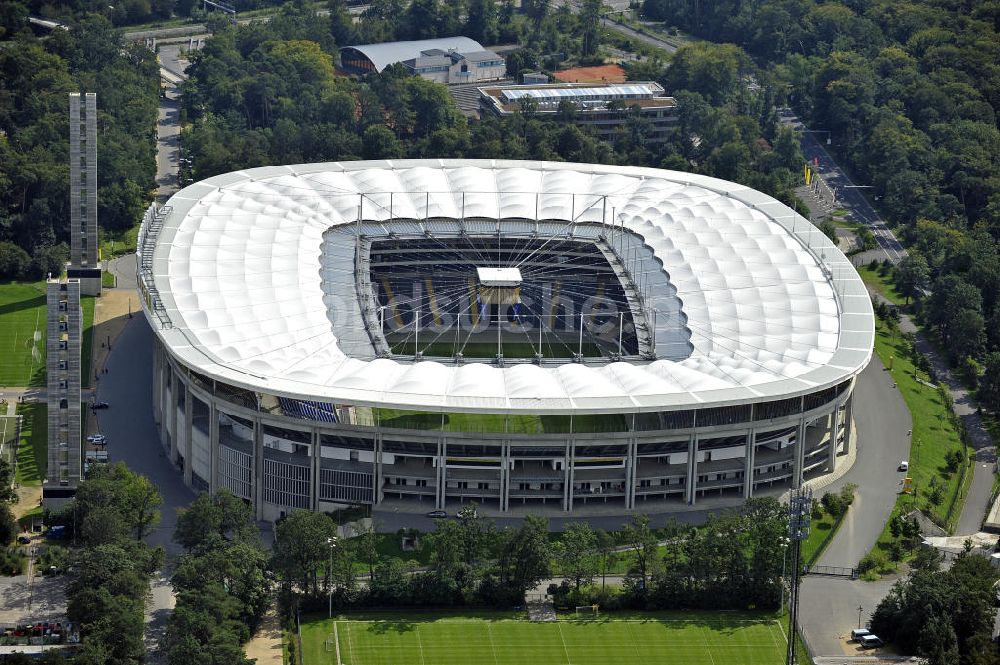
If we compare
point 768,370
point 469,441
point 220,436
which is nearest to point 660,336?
point 768,370

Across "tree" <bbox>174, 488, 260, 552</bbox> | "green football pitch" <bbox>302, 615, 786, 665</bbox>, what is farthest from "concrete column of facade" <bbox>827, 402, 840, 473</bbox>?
"tree" <bbox>174, 488, 260, 552</bbox>

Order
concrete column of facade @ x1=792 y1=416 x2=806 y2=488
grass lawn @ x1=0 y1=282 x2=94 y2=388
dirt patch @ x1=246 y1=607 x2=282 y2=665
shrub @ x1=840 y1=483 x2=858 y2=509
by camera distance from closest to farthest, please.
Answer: dirt patch @ x1=246 y1=607 x2=282 y2=665, shrub @ x1=840 y1=483 x2=858 y2=509, concrete column of facade @ x1=792 y1=416 x2=806 y2=488, grass lawn @ x1=0 y1=282 x2=94 y2=388

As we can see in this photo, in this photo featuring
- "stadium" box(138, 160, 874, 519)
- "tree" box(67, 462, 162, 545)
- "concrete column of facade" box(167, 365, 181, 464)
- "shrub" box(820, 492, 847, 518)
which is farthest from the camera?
"concrete column of facade" box(167, 365, 181, 464)

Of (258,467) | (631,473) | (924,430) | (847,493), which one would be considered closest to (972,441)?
(924,430)

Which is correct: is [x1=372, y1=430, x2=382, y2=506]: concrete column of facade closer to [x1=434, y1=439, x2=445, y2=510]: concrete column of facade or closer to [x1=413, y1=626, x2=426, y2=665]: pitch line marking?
[x1=434, y1=439, x2=445, y2=510]: concrete column of facade

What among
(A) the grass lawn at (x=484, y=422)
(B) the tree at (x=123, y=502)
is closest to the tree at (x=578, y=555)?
(A) the grass lawn at (x=484, y=422)

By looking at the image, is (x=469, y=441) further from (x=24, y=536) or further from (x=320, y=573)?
(x=24, y=536)

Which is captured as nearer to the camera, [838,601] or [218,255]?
[838,601]
